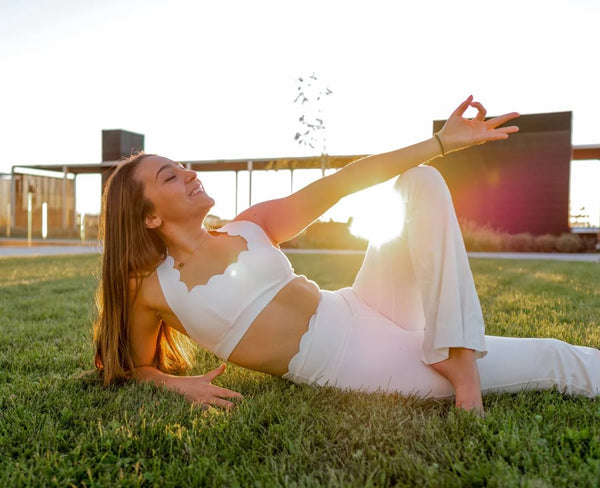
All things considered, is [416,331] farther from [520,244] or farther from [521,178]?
[521,178]

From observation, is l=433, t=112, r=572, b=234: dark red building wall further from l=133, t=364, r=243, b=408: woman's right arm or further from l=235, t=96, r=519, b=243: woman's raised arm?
l=133, t=364, r=243, b=408: woman's right arm

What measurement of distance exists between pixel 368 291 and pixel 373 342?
258 mm

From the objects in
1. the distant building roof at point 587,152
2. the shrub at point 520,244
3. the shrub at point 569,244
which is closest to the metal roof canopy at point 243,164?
the shrub at point 520,244

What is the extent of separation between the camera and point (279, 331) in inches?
77.3

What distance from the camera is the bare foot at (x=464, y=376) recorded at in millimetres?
1806

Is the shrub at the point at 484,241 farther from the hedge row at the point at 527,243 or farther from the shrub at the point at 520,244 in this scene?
the shrub at the point at 520,244

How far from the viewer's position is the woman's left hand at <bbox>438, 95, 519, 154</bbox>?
6.75ft

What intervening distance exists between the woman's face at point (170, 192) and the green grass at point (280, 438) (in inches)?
31.7

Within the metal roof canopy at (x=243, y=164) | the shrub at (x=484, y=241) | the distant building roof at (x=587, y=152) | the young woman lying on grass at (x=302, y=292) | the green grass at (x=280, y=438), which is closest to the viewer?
the green grass at (x=280, y=438)

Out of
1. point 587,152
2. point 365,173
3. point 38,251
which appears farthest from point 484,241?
point 365,173

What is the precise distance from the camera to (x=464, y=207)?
63.7ft

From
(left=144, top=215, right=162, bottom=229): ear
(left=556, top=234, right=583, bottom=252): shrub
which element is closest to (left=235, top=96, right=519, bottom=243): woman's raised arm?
(left=144, top=215, right=162, bottom=229): ear

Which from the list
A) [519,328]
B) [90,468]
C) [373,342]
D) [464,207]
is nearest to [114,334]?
[90,468]

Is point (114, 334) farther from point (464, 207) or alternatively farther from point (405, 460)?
point (464, 207)
